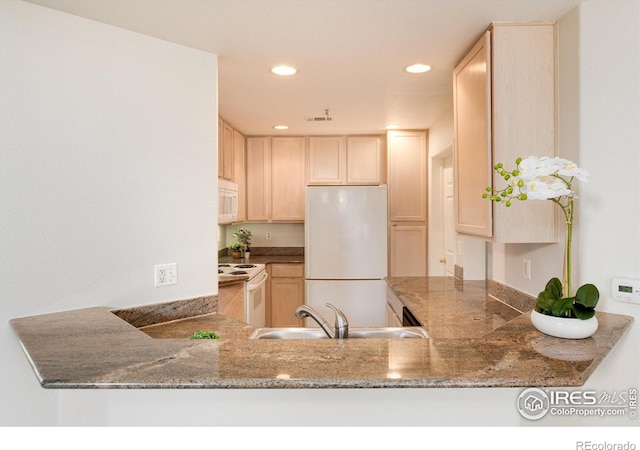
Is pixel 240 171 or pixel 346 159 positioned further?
pixel 346 159

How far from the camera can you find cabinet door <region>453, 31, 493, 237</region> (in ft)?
5.75

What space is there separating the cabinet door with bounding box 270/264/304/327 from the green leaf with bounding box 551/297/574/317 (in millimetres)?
2997

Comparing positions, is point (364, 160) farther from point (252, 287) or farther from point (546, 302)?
point (546, 302)

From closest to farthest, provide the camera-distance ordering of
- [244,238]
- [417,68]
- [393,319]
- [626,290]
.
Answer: [626,290] < [417,68] < [393,319] < [244,238]

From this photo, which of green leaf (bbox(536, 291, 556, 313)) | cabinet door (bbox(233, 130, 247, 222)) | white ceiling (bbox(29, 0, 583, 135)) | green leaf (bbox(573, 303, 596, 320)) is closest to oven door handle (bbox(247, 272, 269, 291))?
cabinet door (bbox(233, 130, 247, 222))

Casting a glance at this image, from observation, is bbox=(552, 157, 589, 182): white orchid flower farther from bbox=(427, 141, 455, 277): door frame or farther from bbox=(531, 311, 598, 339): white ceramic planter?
bbox=(427, 141, 455, 277): door frame

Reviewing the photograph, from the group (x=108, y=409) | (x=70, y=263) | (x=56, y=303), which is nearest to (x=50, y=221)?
(x=70, y=263)

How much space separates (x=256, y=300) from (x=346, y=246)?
1.01 m

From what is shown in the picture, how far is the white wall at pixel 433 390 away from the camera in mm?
1135

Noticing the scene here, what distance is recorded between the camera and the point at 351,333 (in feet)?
5.74

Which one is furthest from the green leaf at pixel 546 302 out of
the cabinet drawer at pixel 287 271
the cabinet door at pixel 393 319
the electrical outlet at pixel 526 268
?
the cabinet drawer at pixel 287 271

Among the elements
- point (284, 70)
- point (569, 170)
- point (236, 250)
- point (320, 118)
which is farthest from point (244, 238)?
point (569, 170)
